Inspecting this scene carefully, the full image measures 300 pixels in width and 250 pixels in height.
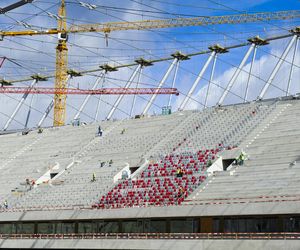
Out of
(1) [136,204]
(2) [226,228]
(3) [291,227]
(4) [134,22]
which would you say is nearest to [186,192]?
(1) [136,204]

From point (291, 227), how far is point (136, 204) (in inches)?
663

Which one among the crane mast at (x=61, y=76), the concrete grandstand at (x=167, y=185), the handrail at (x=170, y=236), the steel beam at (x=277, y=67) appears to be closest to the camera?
the handrail at (x=170, y=236)

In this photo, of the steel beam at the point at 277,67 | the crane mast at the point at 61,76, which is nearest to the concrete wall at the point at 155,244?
the steel beam at the point at 277,67

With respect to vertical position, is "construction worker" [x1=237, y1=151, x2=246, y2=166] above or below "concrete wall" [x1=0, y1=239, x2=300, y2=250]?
above

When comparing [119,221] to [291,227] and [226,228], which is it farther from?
[291,227]

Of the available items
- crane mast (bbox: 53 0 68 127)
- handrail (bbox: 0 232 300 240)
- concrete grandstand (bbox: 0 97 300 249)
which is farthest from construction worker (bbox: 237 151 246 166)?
crane mast (bbox: 53 0 68 127)

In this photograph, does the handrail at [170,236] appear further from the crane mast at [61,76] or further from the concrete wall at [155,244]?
the crane mast at [61,76]

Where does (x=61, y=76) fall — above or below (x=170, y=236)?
above

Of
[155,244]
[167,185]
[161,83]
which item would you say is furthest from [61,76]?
[155,244]

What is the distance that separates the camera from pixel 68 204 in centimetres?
6366

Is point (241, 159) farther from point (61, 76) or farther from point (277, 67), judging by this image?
point (61, 76)

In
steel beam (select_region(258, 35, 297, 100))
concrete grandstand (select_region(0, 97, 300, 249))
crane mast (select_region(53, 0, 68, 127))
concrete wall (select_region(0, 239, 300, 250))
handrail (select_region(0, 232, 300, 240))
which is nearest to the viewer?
concrete wall (select_region(0, 239, 300, 250))

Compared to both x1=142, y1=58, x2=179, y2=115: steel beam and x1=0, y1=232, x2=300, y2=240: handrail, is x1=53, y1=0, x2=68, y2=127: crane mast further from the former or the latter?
x1=0, y1=232, x2=300, y2=240: handrail

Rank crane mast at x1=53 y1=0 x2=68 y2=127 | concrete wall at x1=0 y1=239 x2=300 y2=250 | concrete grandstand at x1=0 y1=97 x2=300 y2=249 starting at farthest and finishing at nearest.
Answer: crane mast at x1=53 y1=0 x2=68 y2=127 → concrete grandstand at x1=0 y1=97 x2=300 y2=249 → concrete wall at x1=0 y1=239 x2=300 y2=250
